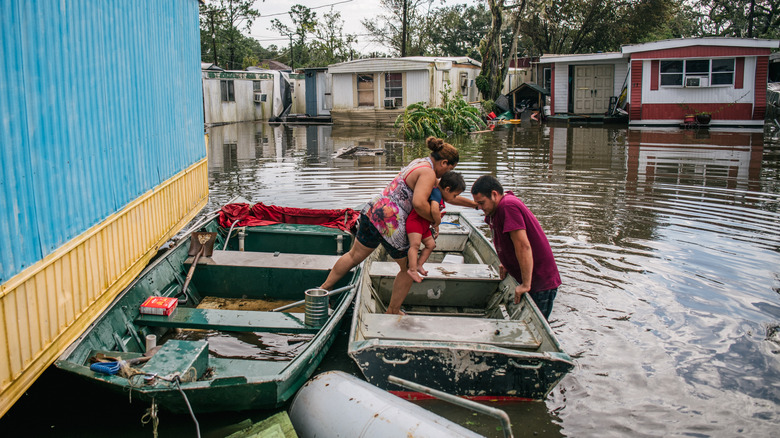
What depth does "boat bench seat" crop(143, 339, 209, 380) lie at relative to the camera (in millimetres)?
3920

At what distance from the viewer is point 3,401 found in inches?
134

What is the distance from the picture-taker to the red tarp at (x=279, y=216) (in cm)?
779

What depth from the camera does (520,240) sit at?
4.88 m

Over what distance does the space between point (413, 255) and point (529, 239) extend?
1.00 meters

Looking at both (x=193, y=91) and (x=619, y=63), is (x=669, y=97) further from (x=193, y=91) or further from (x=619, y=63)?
(x=193, y=91)

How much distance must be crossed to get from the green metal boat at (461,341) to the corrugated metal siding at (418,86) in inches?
889

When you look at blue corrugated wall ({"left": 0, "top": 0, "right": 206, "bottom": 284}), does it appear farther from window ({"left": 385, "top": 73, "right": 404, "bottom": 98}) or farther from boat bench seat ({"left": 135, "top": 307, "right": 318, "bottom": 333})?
window ({"left": 385, "top": 73, "right": 404, "bottom": 98})

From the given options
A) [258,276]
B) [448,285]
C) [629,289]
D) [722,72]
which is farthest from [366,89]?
[448,285]

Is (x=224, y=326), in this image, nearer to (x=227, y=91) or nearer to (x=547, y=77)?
(x=227, y=91)

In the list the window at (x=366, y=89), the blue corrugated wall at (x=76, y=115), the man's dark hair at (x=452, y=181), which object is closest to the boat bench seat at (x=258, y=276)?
the blue corrugated wall at (x=76, y=115)

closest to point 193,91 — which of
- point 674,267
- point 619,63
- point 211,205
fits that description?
point 211,205

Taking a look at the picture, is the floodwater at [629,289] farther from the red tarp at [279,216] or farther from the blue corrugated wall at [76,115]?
the red tarp at [279,216]

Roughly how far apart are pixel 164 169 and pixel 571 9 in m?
34.9

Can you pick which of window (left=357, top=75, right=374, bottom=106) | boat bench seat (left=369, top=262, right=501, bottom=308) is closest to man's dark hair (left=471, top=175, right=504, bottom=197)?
boat bench seat (left=369, top=262, right=501, bottom=308)
